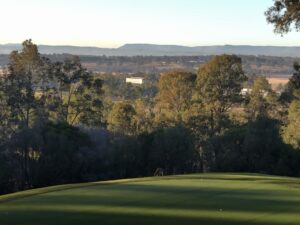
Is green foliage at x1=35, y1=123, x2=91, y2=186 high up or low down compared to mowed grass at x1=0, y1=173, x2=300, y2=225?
down

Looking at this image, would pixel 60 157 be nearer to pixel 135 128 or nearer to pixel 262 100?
pixel 135 128

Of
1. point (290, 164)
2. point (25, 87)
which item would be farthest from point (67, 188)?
point (25, 87)

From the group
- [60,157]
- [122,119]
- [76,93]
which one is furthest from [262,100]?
[60,157]

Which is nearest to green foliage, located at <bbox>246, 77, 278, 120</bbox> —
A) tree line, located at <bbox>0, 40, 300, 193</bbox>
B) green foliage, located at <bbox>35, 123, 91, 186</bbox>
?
tree line, located at <bbox>0, 40, 300, 193</bbox>

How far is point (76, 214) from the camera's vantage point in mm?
16078

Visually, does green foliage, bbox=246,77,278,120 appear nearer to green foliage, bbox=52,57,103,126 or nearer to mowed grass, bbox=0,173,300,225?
green foliage, bbox=52,57,103,126

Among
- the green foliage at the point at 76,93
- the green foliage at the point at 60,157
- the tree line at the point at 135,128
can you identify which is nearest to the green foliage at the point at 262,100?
the tree line at the point at 135,128

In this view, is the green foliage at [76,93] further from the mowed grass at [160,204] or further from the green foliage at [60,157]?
the mowed grass at [160,204]

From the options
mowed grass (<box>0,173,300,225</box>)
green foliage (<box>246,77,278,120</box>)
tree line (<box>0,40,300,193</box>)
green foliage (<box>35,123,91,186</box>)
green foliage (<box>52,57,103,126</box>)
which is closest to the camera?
mowed grass (<box>0,173,300,225</box>)

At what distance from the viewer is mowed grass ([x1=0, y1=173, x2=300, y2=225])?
599 inches

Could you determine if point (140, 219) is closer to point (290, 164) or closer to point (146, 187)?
point (146, 187)

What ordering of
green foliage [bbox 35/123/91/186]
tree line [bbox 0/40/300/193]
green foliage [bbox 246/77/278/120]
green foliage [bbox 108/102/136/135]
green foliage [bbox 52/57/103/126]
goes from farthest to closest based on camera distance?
green foliage [bbox 246/77/278/120] < green foliage [bbox 52/57/103/126] < green foliage [bbox 108/102/136/135] < tree line [bbox 0/40/300/193] < green foliage [bbox 35/123/91/186]

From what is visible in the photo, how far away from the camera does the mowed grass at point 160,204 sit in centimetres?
1522

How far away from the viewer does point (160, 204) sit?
58.7ft
